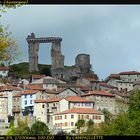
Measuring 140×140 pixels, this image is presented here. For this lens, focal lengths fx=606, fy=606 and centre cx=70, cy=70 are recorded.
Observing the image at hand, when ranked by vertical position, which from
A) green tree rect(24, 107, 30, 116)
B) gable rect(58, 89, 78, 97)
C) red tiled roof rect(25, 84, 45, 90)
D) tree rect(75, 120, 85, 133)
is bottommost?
tree rect(75, 120, 85, 133)

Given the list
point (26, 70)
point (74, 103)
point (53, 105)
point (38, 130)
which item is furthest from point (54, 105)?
point (26, 70)

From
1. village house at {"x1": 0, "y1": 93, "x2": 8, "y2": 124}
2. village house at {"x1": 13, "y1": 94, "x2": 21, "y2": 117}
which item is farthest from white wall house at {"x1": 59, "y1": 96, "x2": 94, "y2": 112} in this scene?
village house at {"x1": 0, "y1": 93, "x2": 8, "y2": 124}

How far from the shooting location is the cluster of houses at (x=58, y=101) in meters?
54.9

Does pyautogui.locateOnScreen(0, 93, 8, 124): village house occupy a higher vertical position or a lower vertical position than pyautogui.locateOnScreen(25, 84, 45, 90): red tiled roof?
lower

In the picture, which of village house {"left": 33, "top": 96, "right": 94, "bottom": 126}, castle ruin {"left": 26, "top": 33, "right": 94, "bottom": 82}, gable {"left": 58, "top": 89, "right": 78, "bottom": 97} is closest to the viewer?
village house {"left": 33, "top": 96, "right": 94, "bottom": 126}

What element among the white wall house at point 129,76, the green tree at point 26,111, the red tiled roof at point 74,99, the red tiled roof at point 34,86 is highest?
the white wall house at point 129,76

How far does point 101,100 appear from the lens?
204 ft

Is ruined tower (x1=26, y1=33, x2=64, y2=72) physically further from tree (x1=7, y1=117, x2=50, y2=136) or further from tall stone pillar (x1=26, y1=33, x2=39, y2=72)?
tree (x1=7, y1=117, x2=50, y2=136)

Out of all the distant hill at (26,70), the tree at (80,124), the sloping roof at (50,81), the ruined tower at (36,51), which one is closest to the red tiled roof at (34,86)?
the sloping roof at (50,81)

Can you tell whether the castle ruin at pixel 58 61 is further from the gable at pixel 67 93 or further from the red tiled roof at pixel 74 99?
the red tiled roof at pixel 74 99

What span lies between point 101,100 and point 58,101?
536 cm

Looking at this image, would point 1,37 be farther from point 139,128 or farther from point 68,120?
point 68,120

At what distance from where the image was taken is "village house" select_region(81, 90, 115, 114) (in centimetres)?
6153

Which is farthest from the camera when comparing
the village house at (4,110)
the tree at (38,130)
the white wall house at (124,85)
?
the white wall house at (124,85)
